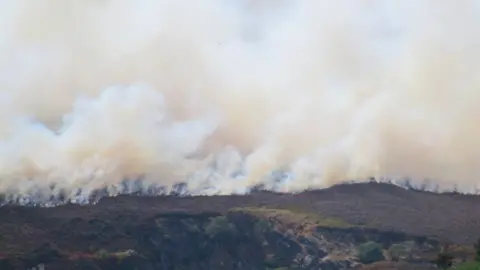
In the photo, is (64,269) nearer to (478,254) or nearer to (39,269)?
(39,269)

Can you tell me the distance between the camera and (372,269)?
198 metres

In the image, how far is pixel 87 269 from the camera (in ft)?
652

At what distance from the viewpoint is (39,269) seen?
197125 millimetres

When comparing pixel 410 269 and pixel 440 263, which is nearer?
pixel 440 263

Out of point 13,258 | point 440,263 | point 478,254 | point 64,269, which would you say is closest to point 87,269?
point 64,269

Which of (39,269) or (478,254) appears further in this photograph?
(39,269)

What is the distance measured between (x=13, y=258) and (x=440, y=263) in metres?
113

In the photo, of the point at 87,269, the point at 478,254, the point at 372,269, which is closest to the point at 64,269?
the point at 87,269

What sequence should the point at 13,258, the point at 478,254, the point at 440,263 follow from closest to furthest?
1. the point at 478,254
2. the point at 440,263
3. the point at 13,258

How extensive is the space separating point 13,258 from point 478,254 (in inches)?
5083

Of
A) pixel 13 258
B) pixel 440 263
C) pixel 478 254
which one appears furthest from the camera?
pixel 13 258

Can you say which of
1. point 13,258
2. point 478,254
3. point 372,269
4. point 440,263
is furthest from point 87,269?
point 478,254

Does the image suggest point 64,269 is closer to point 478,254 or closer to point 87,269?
point 87,269

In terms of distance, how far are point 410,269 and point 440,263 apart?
45.6m
